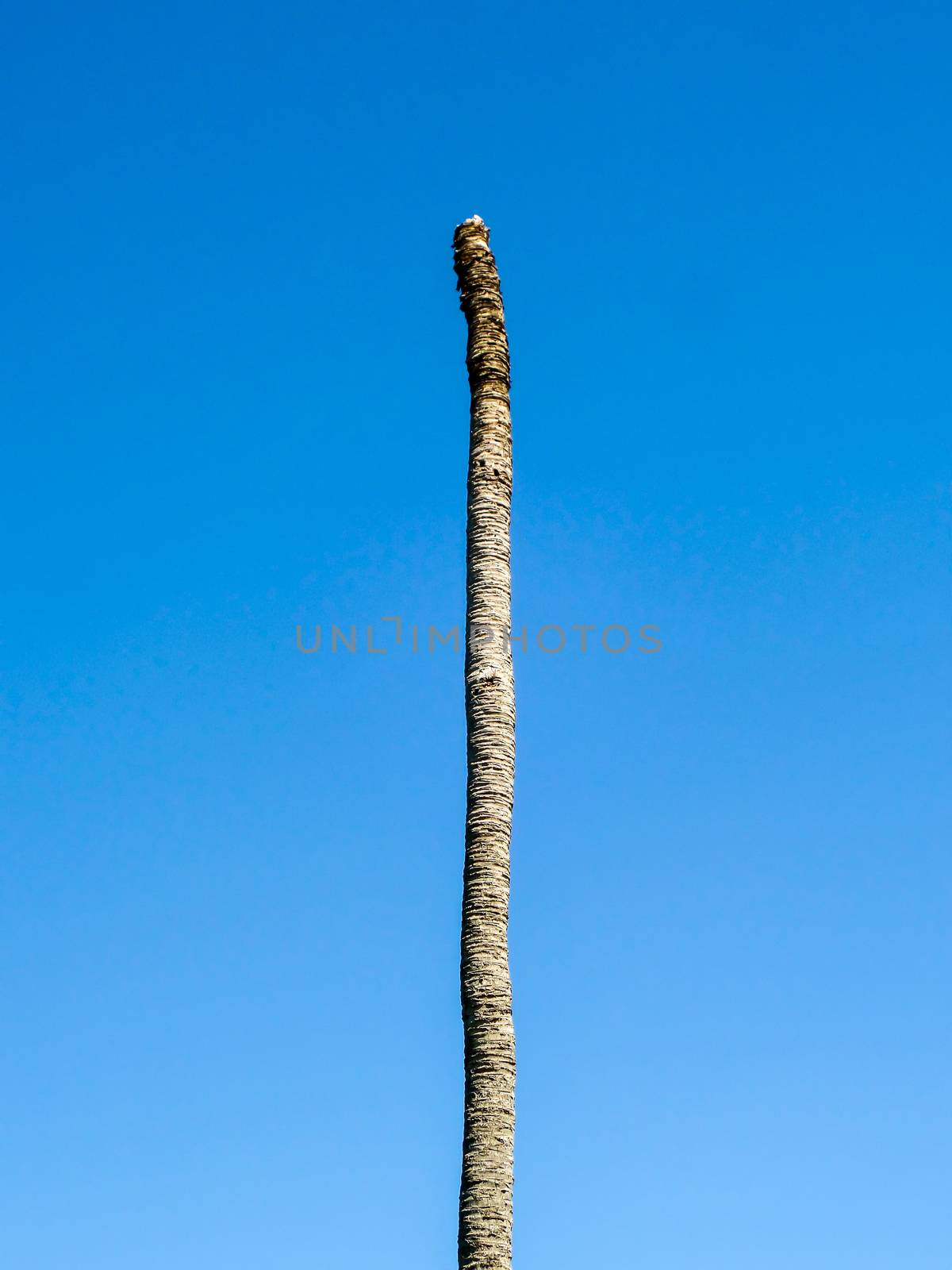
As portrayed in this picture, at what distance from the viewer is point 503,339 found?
13727mm

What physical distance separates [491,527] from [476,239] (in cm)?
298

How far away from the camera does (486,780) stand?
11.7 m

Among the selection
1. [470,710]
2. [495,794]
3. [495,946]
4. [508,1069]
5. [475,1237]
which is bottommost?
[475,1237]

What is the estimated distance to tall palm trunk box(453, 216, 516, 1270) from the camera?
412 inches

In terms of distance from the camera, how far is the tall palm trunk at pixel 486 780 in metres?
10.5

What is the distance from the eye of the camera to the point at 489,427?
43.4 ft

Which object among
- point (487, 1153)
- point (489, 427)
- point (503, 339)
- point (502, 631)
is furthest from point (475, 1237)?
point (503, 339)

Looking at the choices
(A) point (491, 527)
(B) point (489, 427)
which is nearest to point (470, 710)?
(A) point (491, 527)

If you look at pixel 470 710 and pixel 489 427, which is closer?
pixel 470 710

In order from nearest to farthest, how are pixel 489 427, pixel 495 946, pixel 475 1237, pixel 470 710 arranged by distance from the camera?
pixel 475 1237, pixel 495 946, pixel 470 710, pixel 489 427

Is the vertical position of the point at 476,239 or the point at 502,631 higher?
the point at 476,239

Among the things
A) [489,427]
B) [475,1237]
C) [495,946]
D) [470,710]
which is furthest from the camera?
[489,427]

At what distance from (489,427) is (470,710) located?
8.64 feet

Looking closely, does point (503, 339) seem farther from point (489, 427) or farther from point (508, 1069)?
point (508, 1069)
